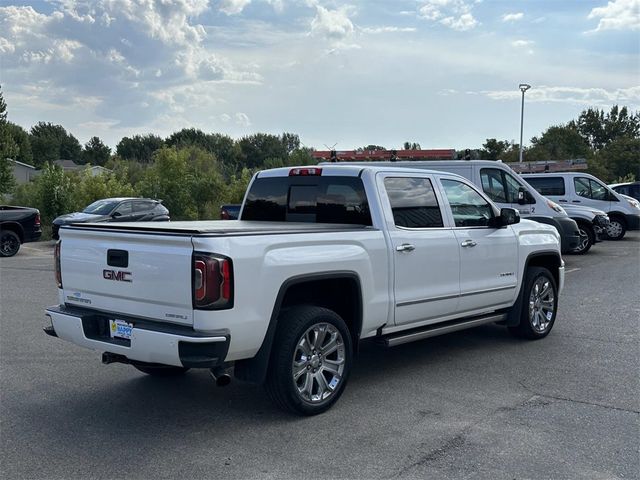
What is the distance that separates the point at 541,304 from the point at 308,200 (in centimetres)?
322

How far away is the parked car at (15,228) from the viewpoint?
1788 centimetres

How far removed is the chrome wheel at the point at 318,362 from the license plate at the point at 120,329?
47.5 inches

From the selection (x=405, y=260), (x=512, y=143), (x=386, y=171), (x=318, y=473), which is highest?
(x=512, y=143)

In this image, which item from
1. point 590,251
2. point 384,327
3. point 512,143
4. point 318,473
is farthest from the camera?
point 512,143

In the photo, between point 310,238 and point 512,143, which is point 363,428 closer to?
point 310,238

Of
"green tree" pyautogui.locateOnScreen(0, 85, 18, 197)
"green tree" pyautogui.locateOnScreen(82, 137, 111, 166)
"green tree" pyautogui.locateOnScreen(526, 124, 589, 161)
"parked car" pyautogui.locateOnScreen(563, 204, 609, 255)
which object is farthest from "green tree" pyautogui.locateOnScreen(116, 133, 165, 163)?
"parked car" pyautogui.locateOnScreen(563, 204, 609, 255)

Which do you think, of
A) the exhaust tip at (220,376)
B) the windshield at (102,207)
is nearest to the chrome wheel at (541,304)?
the exhaust tip at (220,376)

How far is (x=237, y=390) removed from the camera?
19.3 ft

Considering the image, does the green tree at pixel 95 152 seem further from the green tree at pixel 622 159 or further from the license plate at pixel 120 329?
the license plate at pixel 120 329

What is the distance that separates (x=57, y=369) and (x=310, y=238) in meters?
3.15

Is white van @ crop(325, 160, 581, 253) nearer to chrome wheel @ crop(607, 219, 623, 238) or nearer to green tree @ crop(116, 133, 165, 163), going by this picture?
chrome wheel @ crop(607, 219, 623, 238)

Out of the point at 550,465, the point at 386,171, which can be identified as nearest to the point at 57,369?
the point at 386,171

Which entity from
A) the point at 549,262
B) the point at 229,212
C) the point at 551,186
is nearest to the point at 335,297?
the point at 549,262

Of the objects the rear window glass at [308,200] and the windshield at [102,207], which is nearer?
the rear window glass at [308,200]
